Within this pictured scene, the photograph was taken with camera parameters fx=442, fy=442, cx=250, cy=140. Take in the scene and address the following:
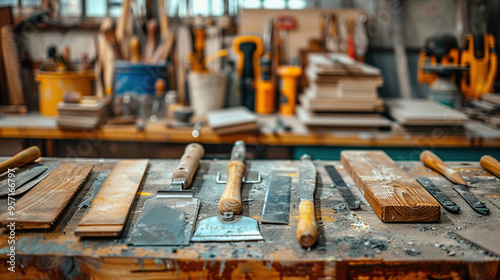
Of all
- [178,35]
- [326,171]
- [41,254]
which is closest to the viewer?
[41,254]

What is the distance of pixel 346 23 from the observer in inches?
119

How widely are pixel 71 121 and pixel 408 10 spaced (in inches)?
92.1

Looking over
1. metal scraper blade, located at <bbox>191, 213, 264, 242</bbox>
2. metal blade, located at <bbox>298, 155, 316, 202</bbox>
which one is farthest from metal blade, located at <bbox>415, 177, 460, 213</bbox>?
metal scraper blade, located at <bbox>191, 213, 264, 242</bbox>

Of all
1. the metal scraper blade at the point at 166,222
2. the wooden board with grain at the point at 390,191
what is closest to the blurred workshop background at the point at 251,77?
the wooden board with grain at the point at 390,191

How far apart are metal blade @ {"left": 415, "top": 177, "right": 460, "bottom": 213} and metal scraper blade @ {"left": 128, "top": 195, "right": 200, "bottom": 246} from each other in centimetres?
65

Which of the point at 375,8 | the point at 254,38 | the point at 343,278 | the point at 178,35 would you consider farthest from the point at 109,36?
the point at 343,278

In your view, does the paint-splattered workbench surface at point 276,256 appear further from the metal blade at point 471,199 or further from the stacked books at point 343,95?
the stacked books at point 343,95

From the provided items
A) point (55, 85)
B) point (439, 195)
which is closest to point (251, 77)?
point (55, 85)

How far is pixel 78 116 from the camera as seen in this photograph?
8.05 ft

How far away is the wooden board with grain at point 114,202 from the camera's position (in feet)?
3.22

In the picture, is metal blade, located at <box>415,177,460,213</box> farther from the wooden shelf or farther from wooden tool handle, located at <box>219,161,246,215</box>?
the wooden shelf

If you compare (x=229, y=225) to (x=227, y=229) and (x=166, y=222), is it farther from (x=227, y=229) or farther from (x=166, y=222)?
(x=166, y=222)

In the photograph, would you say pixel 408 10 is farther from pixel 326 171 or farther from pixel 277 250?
pixel 277 250

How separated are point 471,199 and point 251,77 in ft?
6.42
